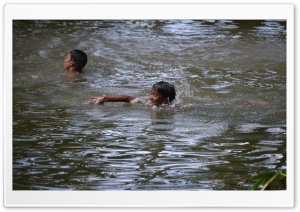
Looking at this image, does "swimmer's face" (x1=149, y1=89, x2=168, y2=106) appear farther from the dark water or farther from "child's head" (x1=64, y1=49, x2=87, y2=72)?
"child's head" (x1=64, y1=49, x2=87, y2=72)

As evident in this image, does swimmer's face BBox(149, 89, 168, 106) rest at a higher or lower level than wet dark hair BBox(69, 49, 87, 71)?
lower

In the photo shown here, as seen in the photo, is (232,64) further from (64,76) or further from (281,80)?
(64,76)

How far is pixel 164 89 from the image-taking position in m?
6.77

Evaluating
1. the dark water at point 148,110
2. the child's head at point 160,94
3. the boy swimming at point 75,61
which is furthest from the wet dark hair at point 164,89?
the boy swimming at point 75,61

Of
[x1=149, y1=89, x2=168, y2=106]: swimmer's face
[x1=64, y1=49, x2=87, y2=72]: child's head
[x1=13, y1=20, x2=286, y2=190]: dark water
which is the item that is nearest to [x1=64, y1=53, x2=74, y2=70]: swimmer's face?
[x1=64, y1=49, x2=87, y2=72]: child's head

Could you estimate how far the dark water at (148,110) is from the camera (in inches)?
189

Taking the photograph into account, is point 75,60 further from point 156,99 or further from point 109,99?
point 156,99

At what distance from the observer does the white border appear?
450cm

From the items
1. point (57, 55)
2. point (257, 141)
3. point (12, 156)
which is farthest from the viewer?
point (57, 55)

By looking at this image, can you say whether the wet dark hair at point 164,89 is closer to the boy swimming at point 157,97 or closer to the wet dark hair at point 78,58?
the boy swimming at point 157,97
